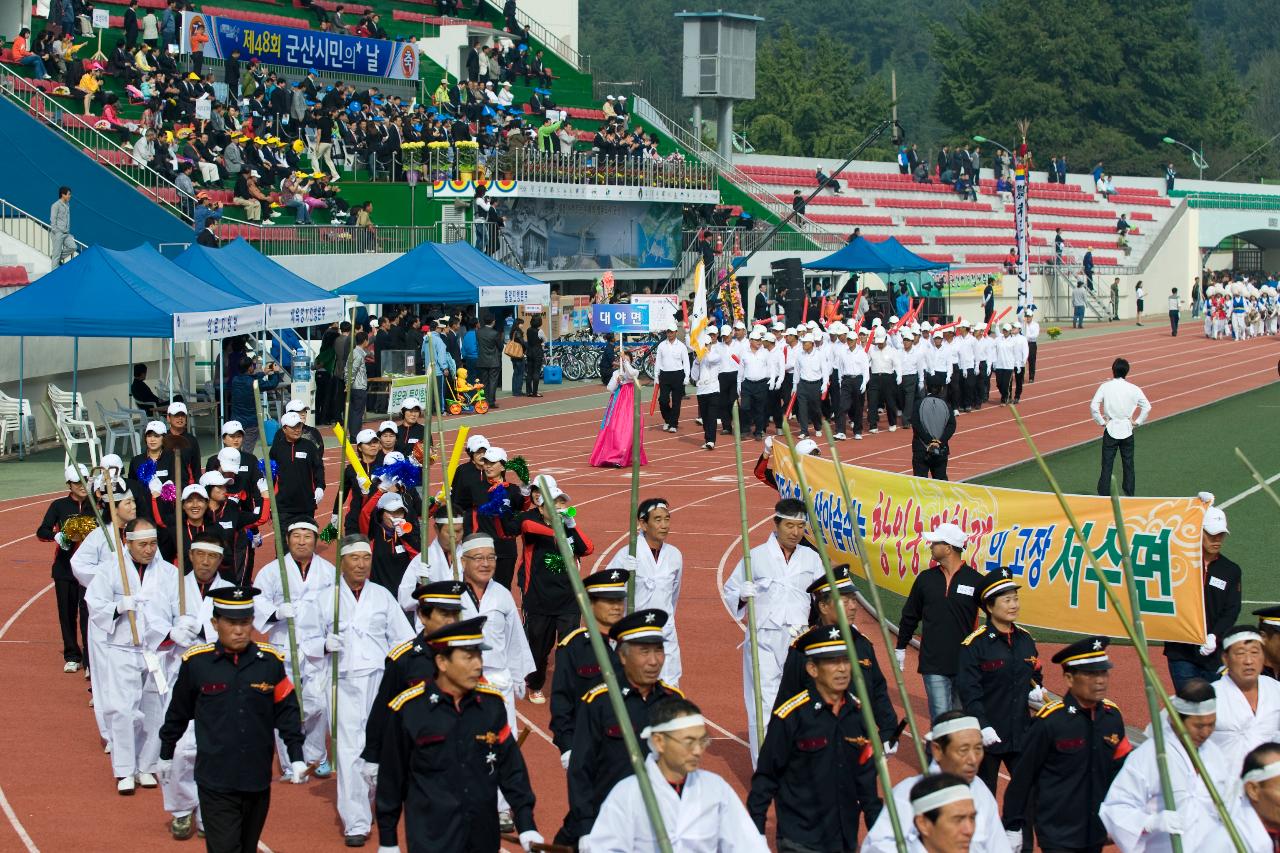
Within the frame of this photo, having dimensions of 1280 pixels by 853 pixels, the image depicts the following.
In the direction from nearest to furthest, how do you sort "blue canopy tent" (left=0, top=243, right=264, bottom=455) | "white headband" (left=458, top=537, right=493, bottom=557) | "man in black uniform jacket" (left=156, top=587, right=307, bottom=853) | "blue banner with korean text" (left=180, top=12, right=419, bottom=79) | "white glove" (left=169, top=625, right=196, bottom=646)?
"man in black uniform jacket" (left=156, top=587, right=307, bottom=853), "white glove" (left=169, top=625, right=196, bottom=646), "white headband" (left=458, top=537, right=493, bottom=557), "blue canopy tent" (left=0, top=243, right=264, bottom=455), "blue banner with korean text" (left=180, top=12, right=419, bottom=79)

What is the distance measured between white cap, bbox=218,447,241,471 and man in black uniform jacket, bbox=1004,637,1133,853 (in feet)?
26.7

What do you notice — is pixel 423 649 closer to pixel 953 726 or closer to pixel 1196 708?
pixel 953 726

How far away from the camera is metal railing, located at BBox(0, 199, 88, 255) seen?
27703mm

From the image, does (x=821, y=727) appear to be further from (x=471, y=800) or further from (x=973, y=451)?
(x=973, y=451)

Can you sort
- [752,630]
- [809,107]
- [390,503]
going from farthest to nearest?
[809,107], [390,503], [752,630]

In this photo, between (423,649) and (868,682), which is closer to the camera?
(423,649)

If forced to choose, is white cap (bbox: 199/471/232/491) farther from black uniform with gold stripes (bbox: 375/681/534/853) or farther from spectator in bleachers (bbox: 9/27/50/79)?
spectator in bleachers (bbox: 9/27/50/79)

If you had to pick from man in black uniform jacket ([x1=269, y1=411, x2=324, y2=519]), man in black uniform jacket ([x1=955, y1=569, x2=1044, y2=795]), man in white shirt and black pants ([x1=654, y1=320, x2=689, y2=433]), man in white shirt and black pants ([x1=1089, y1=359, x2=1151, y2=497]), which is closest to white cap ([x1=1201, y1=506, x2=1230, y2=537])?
man in black uniform jacket ([x1=955, y1=569, x2=1044, y2=795])

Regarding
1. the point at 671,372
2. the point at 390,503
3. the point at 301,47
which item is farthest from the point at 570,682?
the point at 301,47

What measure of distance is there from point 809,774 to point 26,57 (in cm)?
3012

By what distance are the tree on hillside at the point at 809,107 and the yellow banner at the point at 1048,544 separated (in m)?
71.9

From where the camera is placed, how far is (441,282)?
98.1 feet

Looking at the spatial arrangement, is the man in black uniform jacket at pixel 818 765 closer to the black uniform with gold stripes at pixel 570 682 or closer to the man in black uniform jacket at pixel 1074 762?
the man in black uniform jacket at pixel 1074 762

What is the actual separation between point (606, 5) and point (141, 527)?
380 ft
